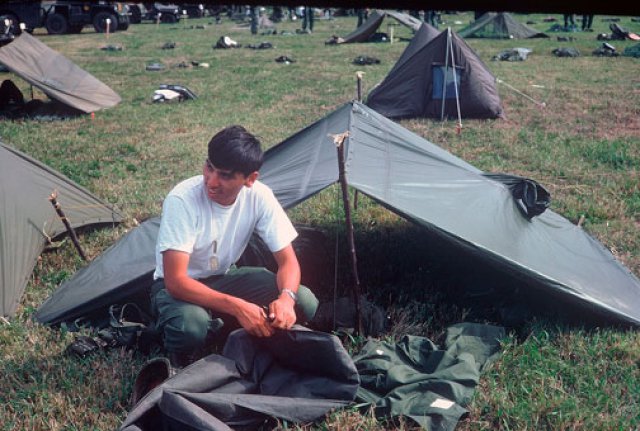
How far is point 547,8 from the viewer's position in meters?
0.74

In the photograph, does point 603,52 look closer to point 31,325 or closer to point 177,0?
point 31,325

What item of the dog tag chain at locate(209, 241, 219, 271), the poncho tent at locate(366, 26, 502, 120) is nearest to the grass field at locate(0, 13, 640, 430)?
the poncho tent at locate(366, 26, 502, 120)

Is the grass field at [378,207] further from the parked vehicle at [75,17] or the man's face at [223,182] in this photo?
the parked vehicle at [75,17]

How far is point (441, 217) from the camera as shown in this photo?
3594 millimetres

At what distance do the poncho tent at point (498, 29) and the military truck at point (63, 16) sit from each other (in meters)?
13.6

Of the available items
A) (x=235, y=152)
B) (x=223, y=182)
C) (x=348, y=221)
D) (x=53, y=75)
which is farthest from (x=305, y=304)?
(x=53, y=75)

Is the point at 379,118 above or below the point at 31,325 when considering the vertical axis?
above

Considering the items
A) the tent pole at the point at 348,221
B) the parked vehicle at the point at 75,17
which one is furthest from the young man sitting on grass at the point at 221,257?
the parked vehicle at the point at 75,17

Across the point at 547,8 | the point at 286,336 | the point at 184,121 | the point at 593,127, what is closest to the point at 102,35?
the point at 184,121

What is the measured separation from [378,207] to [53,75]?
Result: 715 centimetres

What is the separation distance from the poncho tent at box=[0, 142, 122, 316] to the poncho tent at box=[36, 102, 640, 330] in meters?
0.37

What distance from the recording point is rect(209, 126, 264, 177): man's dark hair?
2.92 meters

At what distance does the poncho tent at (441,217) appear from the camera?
350cm

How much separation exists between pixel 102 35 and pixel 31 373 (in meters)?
24.2
